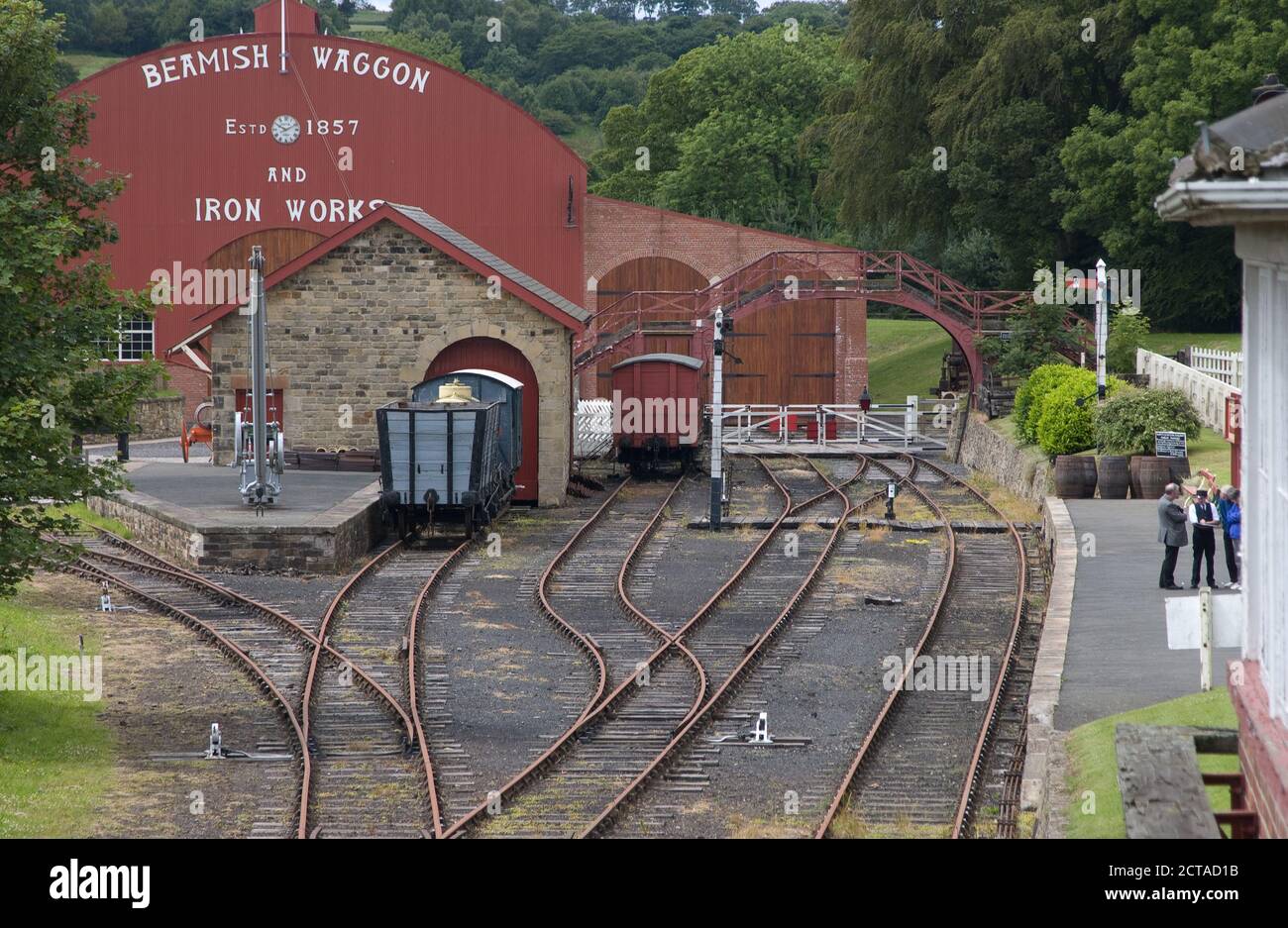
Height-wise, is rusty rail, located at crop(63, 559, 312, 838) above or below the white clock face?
below

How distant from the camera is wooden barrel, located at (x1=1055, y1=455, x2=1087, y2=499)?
91.1 feet

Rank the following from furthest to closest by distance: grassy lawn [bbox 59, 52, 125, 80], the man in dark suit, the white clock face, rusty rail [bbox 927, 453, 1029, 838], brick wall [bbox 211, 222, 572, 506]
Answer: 1. grassy lawn [bbox 59, 52, 125, 80]
2. the white clock face
3. brick wall [bbox 211, 222, 572, 506]
4. the man in dark suit
5. rusty rail [bbox 927, 453, 1029, 838]

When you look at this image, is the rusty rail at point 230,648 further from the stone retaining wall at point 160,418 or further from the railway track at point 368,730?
the stone retaining wall at point 160,418

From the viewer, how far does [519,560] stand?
1005 inches

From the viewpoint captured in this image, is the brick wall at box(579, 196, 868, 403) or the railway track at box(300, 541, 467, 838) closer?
the railway track at box(300, 541, 467, 838)

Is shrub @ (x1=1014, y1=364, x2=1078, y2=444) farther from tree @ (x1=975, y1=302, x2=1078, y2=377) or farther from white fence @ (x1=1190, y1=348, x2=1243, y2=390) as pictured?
tree @ (x1=975, y1=302, x2=1078, y2=377)

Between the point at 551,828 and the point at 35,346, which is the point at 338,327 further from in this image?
the point at 551,828

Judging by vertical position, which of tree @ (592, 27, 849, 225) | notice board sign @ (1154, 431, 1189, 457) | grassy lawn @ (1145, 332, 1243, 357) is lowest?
notice board sign @ (1154, 431, 1189, 457)

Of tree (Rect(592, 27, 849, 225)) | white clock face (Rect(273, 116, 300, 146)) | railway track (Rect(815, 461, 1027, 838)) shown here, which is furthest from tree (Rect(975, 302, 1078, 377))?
tree (Rect(592, 27, 849, 225))

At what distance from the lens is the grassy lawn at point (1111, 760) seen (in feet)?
33.3

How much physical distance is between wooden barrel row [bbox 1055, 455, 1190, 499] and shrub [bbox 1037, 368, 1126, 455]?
94.2 inches

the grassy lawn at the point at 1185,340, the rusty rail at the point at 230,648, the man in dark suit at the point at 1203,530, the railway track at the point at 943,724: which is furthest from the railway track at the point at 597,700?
the grassy lawn at the point at 1185,340

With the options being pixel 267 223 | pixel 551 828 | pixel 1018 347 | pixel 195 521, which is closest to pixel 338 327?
pixel 195 521

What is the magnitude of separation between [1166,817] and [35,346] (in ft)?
36.2
